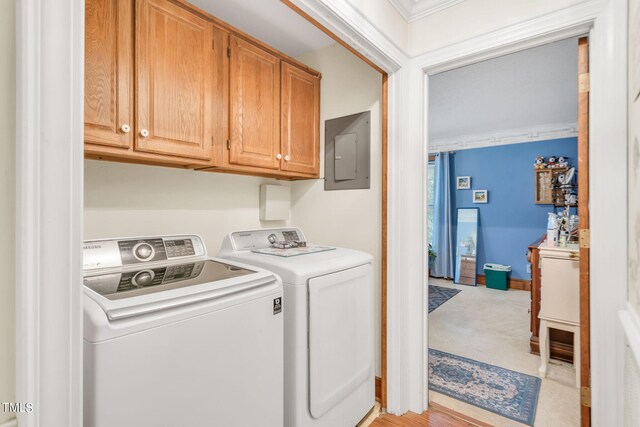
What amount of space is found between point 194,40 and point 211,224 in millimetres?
1111

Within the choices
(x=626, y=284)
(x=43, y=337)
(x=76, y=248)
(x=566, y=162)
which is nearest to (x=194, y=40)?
(x=76, y=248)

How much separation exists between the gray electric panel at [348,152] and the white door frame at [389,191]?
26 cm

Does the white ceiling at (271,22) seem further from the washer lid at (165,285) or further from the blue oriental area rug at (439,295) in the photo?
the blue oriental area rug at (439,295)

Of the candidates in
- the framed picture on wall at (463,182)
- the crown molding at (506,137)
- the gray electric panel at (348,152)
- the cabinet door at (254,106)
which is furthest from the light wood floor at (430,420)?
the crown molding at (506,137)

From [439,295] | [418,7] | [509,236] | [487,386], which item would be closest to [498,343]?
[487,386]

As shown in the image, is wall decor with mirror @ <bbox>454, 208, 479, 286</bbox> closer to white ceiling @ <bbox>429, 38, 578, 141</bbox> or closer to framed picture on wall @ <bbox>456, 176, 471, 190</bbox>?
framed picture on wall @ <bbox>456, 176, 471, 190</bbox>

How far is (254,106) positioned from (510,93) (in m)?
3.00

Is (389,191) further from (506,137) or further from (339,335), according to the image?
(506,137)

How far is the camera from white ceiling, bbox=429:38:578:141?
2742 millimetres

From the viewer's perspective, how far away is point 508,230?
5184 mm

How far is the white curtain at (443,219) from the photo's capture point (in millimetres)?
5676

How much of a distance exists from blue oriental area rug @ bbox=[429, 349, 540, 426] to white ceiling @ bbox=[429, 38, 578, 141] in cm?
243

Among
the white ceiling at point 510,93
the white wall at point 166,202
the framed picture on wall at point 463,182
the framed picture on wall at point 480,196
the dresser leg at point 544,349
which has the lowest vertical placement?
the dresser leg at point 544,349

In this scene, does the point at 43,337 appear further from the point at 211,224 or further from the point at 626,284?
the point at 626,284
